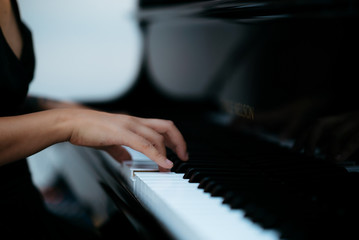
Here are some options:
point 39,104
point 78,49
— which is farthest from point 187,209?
point 78,49

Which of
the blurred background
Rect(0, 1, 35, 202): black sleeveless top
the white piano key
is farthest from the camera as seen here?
the blurred background

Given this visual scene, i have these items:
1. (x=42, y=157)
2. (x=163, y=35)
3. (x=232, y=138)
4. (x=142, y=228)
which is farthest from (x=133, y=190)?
(x=42, y=157)

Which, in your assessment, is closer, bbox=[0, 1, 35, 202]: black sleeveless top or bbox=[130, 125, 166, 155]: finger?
bbox=[130, 125, 166, 155]: finger

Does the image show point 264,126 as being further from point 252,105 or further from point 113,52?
point 113,52

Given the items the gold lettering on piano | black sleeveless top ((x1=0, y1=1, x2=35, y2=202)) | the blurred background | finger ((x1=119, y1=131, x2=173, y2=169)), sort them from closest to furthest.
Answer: finger ((x1=119, y1=131, x2=173, y2=169)) → black sleeveless top ((x1=0, y1=1, x2=35, y2=202)) → the gold lettering on piano → the blurred background

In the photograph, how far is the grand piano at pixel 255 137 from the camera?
27.6 inches

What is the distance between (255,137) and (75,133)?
0.55 meters

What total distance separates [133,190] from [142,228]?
20cm

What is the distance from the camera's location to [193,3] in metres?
1.41

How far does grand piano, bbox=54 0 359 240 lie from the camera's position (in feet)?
2.30

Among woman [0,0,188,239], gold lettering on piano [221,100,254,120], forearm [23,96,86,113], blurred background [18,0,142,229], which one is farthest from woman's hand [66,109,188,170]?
blurred background [18,0,142,229]

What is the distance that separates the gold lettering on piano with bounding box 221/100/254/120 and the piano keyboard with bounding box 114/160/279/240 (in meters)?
0.34

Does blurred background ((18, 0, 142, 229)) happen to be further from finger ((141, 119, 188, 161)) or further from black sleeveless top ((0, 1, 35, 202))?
finger ((141, 119, 188, 161))

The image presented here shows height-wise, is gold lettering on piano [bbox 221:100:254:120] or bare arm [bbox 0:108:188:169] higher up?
bare arm [bbox 0:108:188:169]
